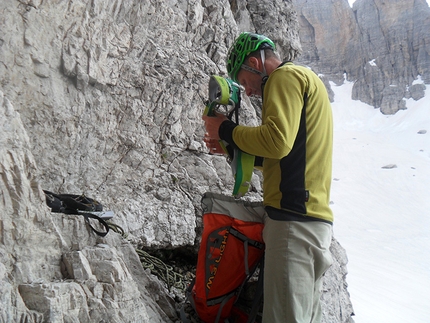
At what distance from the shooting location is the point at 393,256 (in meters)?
25.5

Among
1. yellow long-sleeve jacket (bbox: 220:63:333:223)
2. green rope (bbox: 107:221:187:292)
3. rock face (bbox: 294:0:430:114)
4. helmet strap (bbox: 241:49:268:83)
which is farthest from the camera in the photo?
rock face (bbox: 294:0:430:114)

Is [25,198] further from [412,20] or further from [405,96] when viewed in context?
[412,20]

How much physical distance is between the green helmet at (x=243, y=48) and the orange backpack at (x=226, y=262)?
44.8 inches

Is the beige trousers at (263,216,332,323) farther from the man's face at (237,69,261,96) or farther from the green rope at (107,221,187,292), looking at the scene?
the green rope at (107,221,187,292)

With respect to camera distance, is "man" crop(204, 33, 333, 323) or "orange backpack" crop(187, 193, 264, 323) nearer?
"man" crop(204, 33, 333, 323)

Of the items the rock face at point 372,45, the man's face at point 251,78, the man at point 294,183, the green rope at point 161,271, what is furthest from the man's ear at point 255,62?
the rock face at point 372,45

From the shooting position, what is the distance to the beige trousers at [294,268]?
7.64 ft

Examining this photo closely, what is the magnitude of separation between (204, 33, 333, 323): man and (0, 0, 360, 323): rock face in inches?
40.6

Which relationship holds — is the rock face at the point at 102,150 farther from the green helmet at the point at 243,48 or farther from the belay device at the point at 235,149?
the green helmet at the point at 243,48

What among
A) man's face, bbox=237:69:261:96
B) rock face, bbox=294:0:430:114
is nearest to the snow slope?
rock face, bbox=294:0:430:114

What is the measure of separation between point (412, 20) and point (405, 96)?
44.9 feet

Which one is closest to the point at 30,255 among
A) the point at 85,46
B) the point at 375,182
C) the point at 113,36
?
the point at 85,46

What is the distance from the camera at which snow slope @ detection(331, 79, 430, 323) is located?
18.6 meters

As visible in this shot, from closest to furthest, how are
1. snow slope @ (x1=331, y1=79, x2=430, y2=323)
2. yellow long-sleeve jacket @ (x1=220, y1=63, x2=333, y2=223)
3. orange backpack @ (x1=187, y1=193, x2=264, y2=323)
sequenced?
yellow long-sleeve jacket @ (x1=220, y1=63, x2=333, y2=223)
orange backpack @ (x1=187, y1=193, x2=264, y2=323)
snow slope @ (x1=331, y1=79, x2=430, y2=323)
